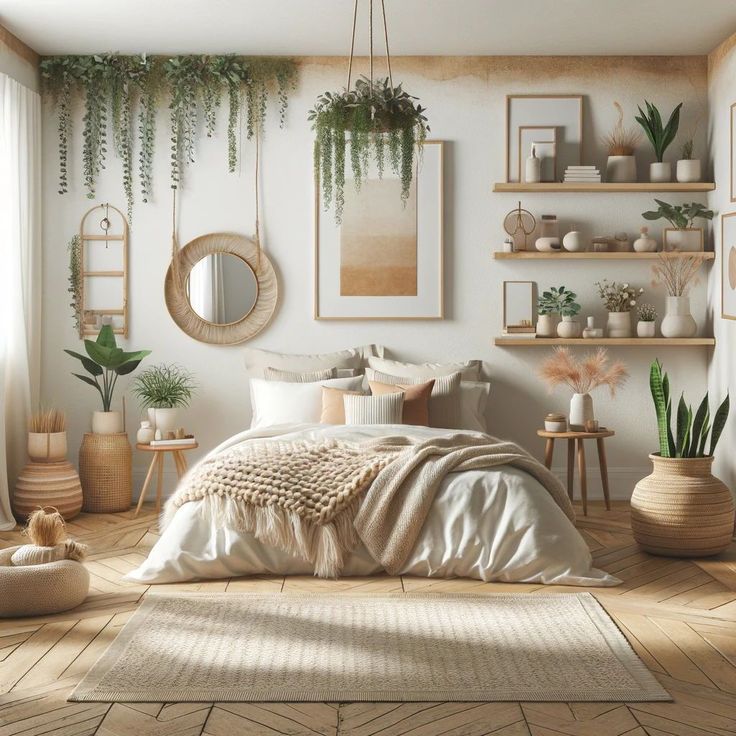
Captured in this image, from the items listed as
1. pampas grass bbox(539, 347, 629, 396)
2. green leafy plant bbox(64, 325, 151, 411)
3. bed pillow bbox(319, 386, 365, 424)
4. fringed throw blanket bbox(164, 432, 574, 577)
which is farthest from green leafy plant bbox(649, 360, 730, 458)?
green leafy plant bbox(64, 325, 151, 411)

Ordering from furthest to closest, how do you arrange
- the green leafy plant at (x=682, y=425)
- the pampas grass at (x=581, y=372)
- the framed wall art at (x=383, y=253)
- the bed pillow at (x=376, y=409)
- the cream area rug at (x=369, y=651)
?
the framed wall art at (x=383, y=253) → the pampas grass at (x=581, y=372) → the bed pillow at (x=376, y=409) → the green leafy plant at (x=682, y=425) → the cream area rug at (x=369, y=651)

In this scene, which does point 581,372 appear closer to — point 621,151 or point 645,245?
point 645,245

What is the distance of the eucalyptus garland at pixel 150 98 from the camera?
6.25 m

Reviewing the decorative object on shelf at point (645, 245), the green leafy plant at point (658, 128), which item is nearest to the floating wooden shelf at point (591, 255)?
the decorative object on shelf at point (645, 245)

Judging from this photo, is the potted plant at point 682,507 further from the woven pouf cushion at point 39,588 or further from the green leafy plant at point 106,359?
the green leafy plant at point 106,359

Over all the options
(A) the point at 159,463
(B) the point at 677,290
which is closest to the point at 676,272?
(B) the point at 677,290

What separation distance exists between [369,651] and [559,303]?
11.3 ft

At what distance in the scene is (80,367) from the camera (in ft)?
21.2

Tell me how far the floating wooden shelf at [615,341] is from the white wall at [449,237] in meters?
0.15

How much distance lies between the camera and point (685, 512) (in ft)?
15.3

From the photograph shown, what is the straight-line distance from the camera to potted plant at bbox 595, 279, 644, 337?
621cm

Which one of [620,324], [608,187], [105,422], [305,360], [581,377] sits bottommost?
[105,422]

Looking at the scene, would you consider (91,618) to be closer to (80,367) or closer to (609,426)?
(80,367)

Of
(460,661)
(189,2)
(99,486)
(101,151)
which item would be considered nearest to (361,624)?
(460,661)
